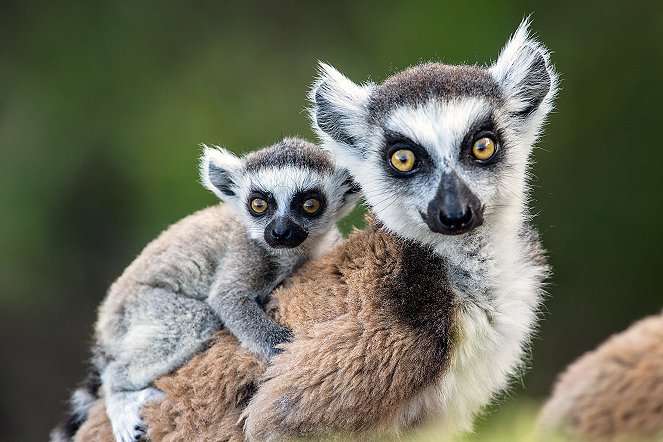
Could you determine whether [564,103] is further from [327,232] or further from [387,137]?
[387,137]

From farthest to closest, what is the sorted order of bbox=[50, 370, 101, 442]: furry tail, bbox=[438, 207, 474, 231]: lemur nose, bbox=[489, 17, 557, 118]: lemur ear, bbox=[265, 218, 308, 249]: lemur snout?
bbox=[50, 370, 101, 442]: furry tail
bbox=[265, 218, 308, 249]: lemur snout
bbox=[489, 17, 557, 118]: lemur ear
bbox=[438, 207, 474, 231]: lemur nose

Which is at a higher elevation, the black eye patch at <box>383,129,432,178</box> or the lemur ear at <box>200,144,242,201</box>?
the lemur ear at <box>200,144,242,201</box>

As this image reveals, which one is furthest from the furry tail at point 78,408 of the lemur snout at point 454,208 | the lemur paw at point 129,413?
the lemur snout at point 454,208

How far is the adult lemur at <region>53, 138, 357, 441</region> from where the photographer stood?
4551 mm

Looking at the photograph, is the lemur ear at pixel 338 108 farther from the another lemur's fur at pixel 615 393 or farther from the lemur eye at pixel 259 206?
the another lemur's fur at pixel 615 393

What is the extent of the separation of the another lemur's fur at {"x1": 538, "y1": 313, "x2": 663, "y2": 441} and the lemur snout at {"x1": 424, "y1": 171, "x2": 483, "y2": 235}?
1.49 metres

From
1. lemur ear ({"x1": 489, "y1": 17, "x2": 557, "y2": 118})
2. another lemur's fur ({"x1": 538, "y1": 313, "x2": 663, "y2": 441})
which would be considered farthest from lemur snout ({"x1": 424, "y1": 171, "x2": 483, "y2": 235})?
another lemur's fur ({"x1": 538, "y1": 313, "x2": 663, "y2": 441})

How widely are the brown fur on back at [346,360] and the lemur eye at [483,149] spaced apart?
0.51m

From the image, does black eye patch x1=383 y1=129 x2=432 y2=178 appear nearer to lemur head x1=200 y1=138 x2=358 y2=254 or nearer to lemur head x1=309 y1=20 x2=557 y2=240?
lemur head x1=309 y1=20 x2=557 y2=240

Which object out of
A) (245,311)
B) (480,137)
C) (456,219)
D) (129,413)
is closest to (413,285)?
(456,219)

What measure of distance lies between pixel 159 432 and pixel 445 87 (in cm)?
218

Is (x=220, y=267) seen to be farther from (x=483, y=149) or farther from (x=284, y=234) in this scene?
(x=483, y=149)

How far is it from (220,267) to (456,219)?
1.69 m

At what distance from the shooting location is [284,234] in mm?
4652
